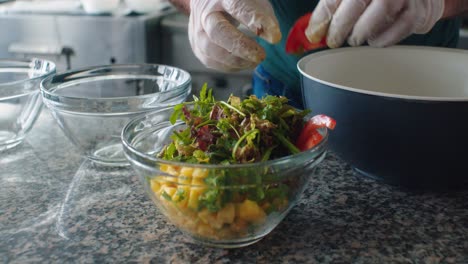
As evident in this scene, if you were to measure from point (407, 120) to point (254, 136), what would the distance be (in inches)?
7.8

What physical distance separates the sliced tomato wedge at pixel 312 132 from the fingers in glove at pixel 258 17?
229mm

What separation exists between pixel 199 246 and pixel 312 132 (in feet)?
0.62

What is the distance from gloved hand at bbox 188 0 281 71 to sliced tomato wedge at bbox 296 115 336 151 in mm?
229

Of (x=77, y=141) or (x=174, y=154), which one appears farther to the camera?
(x=77, y=141)

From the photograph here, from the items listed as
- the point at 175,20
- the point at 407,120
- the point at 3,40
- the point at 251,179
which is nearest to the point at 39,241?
the point at 251,179

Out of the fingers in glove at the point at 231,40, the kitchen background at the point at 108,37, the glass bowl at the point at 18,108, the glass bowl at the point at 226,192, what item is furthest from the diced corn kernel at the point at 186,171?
the kitchen background at the point at 108,37

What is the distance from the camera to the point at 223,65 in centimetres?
89

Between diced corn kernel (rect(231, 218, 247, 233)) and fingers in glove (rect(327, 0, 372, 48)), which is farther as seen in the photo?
fingers in glove (rect(327, 0, 372, 48))

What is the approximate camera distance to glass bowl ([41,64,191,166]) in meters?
0.73

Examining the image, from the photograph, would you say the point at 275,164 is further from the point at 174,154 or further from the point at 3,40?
the point at 3,40

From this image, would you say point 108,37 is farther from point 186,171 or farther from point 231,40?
point 186,171

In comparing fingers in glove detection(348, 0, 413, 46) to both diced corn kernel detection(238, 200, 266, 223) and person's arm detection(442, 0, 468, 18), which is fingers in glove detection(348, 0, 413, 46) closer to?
person's arm detection(442, 0, 468, 18)

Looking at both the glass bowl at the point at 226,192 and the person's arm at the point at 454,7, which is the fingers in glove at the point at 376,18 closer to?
the person's arm at the point at 454,7

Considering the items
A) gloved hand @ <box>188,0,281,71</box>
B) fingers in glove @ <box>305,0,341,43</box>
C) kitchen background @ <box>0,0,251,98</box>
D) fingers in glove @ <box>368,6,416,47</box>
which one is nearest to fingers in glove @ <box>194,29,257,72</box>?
gloved hand @ <box>188,0,281,71</box>
